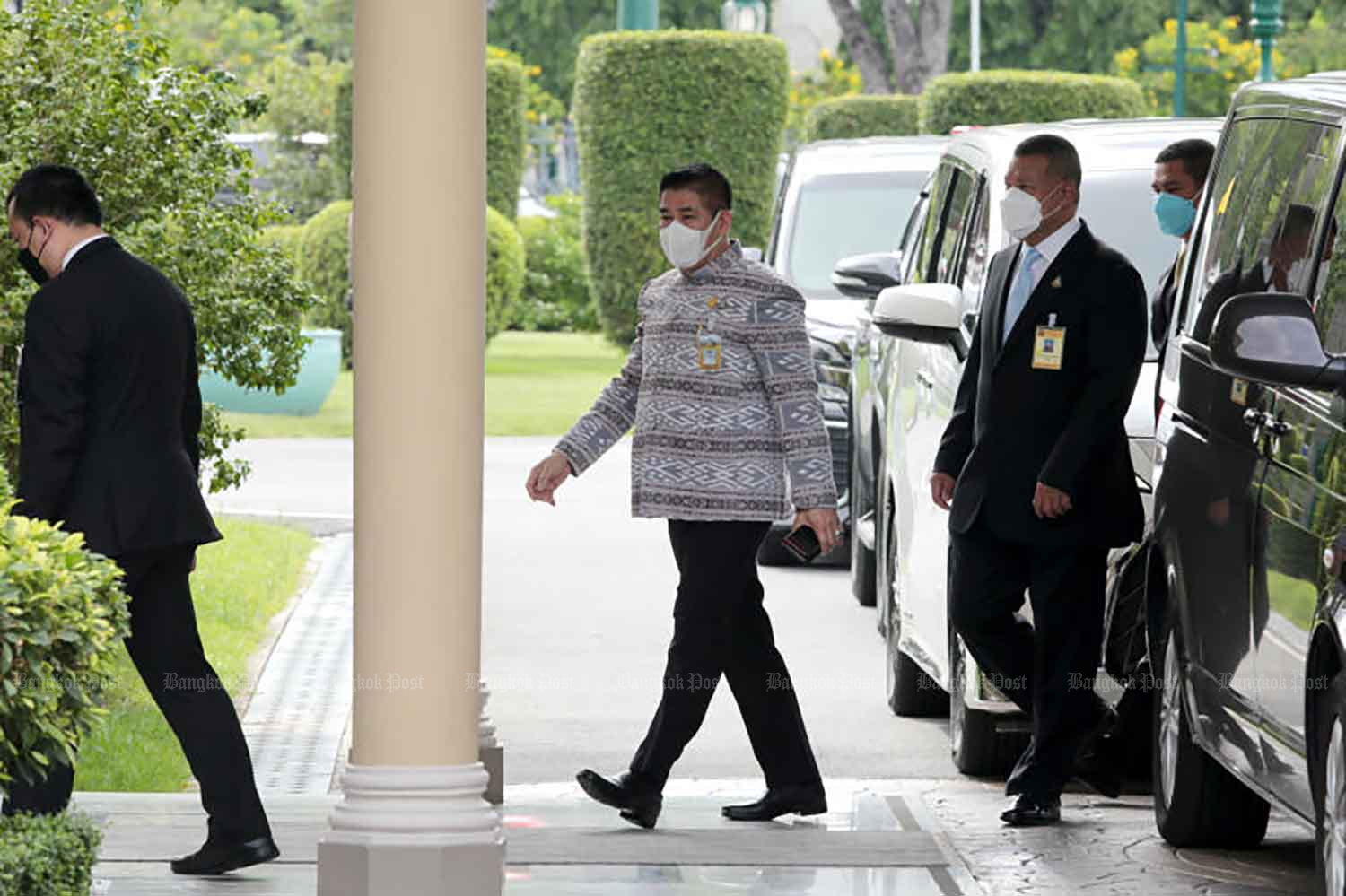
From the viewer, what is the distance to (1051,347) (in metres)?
8.07

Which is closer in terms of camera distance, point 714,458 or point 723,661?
point 714,458

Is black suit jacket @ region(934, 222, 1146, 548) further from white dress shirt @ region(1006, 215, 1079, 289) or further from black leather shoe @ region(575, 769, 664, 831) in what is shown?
black leather shoe @ region(575, 769, 664, 831)

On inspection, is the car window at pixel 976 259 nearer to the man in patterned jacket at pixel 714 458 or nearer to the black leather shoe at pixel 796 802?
the man in patterned jacket at pixel 714 458

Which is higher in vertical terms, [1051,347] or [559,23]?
[1051,347]

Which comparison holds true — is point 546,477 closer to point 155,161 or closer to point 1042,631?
point 1042,631

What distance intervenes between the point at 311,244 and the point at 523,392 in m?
3.20

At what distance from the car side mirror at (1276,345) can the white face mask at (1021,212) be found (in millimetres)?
2123

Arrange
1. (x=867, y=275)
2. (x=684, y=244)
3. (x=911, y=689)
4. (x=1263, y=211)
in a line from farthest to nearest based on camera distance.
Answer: (x=867, y=275) → (x=911, y=689) → (x=684, y=244) → (x=1263, y=211)

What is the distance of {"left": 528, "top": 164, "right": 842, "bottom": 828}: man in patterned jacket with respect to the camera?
7.91 m

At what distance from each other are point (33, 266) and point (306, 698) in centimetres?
371

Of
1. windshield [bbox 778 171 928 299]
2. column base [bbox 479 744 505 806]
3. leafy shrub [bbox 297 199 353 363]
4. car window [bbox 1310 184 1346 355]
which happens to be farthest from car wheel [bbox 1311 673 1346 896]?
leafy shrub [bbox 297 199 353 363]

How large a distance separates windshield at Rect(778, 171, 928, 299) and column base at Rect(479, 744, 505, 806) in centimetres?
822

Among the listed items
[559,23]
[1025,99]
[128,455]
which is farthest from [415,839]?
[559,23]

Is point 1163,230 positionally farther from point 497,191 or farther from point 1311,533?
point 497,191
